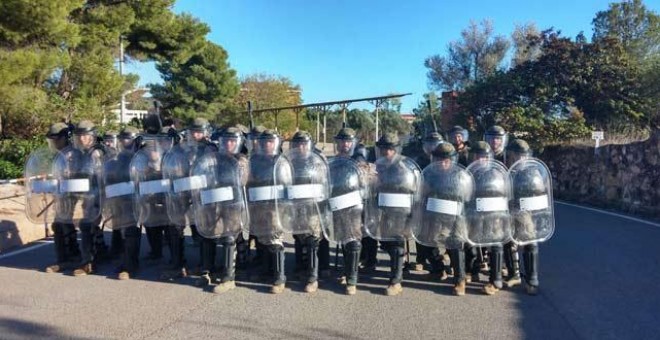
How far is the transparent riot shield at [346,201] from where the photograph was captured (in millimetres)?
5781

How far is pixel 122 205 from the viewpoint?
6488 mm

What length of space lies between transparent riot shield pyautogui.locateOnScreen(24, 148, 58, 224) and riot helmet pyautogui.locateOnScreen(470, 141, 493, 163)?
196 inches

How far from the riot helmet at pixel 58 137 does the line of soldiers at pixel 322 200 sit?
1.71ft

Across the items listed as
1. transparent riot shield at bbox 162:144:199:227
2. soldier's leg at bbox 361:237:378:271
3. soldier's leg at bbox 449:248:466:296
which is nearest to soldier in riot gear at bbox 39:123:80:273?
transparent riot shield at bbox 162:144:199:227

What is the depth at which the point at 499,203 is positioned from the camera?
5.67 meters

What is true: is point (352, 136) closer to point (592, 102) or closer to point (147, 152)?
point (147, 152)

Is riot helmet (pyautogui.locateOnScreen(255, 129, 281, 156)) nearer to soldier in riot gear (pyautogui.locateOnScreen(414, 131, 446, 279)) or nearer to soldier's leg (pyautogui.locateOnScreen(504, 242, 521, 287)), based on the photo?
soldier in riot gear (pyautogui.locateOnScreen(414, 131, 446, 279))

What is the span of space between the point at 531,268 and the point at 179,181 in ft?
13.1

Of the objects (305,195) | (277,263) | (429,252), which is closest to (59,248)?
(277,263)

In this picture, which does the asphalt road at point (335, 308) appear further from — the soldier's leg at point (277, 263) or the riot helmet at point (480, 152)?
the riot helmet at point (480, 152)

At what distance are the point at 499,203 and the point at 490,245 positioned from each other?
0.50 meters

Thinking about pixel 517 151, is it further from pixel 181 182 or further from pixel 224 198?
pixel 181 182

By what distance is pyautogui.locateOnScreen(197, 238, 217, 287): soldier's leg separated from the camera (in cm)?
623

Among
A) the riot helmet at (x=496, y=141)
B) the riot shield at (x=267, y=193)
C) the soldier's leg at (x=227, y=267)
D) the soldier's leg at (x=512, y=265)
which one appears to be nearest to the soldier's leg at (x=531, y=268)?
the soldier's leg at (x=512, y=265)
